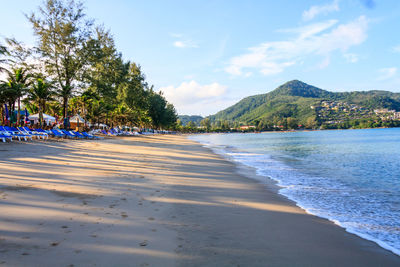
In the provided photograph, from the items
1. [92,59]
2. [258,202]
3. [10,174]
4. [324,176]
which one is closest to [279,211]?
[258,202]

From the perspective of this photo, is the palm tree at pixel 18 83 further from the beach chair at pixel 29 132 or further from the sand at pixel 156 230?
the sand at pixel 156 230

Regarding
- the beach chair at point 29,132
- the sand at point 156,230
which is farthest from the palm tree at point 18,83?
the sand at point 156,230

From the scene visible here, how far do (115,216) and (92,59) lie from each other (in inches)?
983

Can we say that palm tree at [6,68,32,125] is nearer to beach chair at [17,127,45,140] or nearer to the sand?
beach chair at [17,127,45,140]

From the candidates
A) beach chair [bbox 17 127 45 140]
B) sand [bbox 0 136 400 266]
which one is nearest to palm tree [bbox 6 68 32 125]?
beach chair [bbox 17 127 45 140]

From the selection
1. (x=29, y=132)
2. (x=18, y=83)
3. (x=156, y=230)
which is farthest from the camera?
(x=18, y=83)

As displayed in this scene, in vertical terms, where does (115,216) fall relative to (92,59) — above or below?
below

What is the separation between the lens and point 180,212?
4332mm

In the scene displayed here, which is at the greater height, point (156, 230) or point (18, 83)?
point (18, 83)

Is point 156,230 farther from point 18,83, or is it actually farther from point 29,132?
point 18,83

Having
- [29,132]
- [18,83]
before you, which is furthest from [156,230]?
[18,83]

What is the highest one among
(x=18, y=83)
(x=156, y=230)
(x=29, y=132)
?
(x=18, y=83)

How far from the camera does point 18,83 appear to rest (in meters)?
24.3

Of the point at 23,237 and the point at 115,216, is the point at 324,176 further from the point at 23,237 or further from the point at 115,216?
the point at 23,237
